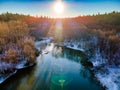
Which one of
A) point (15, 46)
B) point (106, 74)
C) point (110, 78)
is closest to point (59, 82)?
point (110, 78)

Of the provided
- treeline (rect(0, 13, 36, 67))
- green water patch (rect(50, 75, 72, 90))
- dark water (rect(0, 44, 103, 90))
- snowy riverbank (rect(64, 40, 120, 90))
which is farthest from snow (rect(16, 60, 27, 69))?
snowy riverbank (rect(64, 40, 120, 90))

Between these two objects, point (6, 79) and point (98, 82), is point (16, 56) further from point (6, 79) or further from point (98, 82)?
point (98, 82)

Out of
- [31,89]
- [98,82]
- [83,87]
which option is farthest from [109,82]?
[31,89]

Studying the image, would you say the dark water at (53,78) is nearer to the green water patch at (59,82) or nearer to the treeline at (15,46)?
the green water patch at (59,82)

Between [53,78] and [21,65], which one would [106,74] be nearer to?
[53,78]

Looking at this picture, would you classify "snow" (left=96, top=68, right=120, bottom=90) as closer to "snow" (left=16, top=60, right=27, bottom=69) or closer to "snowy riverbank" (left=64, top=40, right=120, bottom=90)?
"snowy riverbank" (left=64, top=40, right=120, bottom=90)

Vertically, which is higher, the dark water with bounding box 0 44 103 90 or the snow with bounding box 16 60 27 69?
the snow with bounding box 16 60 27 69
